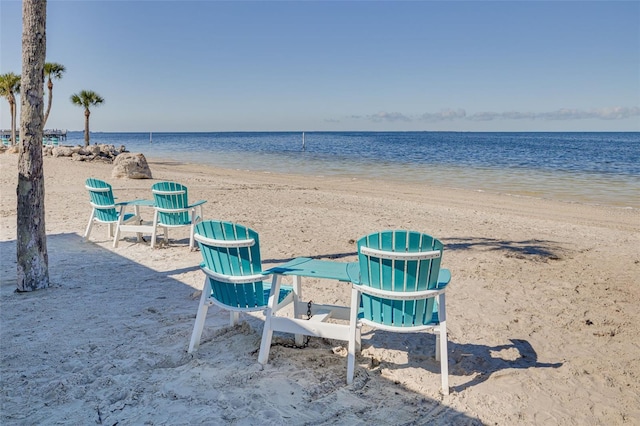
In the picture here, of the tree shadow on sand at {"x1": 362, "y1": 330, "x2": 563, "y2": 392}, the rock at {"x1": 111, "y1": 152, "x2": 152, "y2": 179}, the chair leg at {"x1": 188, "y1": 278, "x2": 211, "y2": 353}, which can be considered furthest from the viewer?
the rock at {"x1": 111, "y1": 152, "x2": 152, "y2": 179}

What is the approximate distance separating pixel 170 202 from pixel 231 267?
3.89m

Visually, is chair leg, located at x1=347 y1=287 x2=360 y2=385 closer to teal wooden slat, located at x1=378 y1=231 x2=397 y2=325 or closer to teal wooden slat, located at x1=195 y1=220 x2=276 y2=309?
teal wooden slat, located at x1=378 y1=231 x2=397 y2=325

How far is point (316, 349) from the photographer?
408 centimetres

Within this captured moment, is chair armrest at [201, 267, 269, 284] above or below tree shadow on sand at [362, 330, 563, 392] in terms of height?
above

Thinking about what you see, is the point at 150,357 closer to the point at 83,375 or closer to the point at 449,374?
the point at 83,375

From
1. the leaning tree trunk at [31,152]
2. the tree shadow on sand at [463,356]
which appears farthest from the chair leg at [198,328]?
the leaning tree trunk at [31,152]

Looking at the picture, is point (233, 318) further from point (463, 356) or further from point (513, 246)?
point (513, 246)

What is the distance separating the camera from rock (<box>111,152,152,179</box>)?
17.3 metres

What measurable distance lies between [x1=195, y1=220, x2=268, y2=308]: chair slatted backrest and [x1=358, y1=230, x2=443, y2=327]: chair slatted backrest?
0.86 metres

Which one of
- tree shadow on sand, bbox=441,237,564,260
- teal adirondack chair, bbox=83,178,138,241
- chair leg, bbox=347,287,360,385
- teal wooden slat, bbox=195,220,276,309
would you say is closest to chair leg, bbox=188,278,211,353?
teal wooden slat, bbox=195,220,276,309

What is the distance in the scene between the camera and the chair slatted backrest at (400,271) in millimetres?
3346

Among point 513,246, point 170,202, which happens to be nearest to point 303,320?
point 170,202

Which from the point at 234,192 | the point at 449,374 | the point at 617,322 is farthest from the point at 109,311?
the point at 234,192

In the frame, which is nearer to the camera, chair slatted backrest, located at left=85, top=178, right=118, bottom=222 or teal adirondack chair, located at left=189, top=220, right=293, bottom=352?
teal adirondack chair, located at left=189, top=220, right=293, bottom=352
